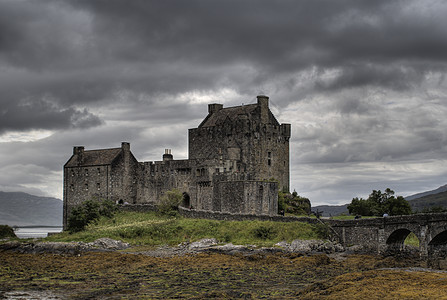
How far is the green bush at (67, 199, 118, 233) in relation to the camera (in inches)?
2630

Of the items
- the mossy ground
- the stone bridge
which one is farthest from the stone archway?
the stone bridge

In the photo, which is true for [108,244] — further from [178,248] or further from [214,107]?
[214,107]

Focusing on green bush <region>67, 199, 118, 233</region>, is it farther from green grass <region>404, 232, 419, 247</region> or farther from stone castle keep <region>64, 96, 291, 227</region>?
green grass <region>404, 232, 419, 247</region>

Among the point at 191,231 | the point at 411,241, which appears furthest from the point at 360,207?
the point at 191,231

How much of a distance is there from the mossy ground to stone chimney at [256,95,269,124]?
1092 inches

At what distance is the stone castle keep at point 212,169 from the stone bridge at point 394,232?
37.9 feet

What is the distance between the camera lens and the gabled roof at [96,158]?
80875 millimetres

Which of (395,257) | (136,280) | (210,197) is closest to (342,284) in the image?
(136,280)

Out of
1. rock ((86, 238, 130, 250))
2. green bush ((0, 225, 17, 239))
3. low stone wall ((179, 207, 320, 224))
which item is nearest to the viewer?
low stone wall ((179, 207, 320, 224))

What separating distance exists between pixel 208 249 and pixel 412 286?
24036mm

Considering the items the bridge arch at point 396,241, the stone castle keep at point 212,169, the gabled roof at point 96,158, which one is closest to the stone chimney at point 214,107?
the stone castle keep at point 212,169

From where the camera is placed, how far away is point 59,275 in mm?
43688

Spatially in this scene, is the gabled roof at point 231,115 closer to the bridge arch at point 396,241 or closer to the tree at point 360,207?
the tree at point 360,207

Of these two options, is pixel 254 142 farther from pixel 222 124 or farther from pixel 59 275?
pixel 59 275
